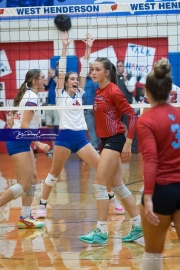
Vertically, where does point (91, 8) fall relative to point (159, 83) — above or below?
above

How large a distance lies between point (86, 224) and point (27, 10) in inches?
122

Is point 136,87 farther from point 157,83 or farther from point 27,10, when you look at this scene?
point 157,83

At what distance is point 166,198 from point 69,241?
116 inches

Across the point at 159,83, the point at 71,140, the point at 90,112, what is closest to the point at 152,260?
the point at 159,83

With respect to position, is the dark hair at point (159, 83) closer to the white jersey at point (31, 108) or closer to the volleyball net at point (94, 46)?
the white jersey at point (31, 108)

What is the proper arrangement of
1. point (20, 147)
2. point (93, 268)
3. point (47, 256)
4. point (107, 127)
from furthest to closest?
point (20, 147) < point (107, 127) < point (47, 256) < point (93, 268)

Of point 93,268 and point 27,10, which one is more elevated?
point 27,10

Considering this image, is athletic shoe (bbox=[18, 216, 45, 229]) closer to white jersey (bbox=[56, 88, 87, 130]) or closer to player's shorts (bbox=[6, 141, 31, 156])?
player's shorts (bbox=[6, 141, 31, 156])

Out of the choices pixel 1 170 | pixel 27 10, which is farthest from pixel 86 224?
pixel 1 170

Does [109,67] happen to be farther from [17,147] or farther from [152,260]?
[152,260]

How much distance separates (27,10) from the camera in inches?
367

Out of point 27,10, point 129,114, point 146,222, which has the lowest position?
point 146,222

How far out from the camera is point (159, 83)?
474cm

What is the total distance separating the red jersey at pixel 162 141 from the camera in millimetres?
4622
